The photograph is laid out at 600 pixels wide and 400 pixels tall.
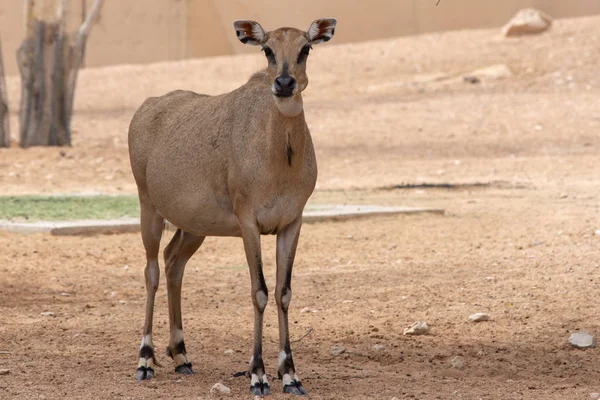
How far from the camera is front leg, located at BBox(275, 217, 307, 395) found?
6125 millimetres

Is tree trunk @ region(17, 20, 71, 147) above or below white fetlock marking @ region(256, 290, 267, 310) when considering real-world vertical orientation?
below

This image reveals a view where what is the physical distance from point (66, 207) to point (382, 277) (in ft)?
15.1

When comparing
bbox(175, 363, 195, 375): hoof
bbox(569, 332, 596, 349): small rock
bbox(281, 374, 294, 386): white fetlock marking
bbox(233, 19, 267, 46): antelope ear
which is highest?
bbox(233, 19, 267, 46): antelope ear

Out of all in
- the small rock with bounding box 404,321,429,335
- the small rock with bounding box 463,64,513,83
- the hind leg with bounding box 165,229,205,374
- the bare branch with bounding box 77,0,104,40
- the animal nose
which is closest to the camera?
the animal nose

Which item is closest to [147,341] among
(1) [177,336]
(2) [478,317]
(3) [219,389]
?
(1) [177,336]

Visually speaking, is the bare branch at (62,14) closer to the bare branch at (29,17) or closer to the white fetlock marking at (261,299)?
the bare branch at (29,17)

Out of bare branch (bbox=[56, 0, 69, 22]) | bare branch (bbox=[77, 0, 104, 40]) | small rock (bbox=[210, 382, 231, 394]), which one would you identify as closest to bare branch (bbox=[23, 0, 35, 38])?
bare branch (bbox=[56, 0, 69, 22])

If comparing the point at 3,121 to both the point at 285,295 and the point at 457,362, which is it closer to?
the point at 457,362

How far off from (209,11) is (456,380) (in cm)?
2172

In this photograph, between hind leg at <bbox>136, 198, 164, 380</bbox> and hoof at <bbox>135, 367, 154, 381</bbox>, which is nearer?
hoof at <bbox>135, 367, 154, 381</bbox>

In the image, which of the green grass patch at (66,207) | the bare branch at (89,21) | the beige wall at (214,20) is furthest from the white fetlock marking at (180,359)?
the beige wall at (214,20)

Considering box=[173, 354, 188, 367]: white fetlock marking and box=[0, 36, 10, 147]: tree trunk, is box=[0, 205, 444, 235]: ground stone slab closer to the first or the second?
box=[173, 354, 188, 367]: white fetlock marking

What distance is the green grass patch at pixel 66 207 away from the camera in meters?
11.9

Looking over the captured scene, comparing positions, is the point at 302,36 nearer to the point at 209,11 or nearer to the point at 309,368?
the point at 309,368
